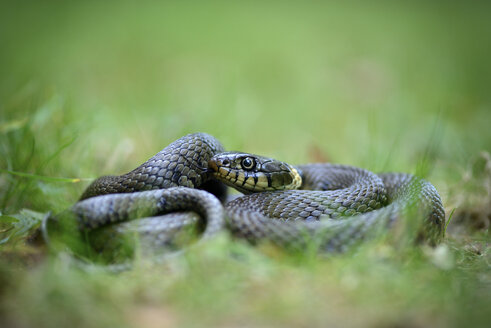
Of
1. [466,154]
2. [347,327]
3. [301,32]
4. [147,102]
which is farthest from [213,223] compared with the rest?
[301,32]

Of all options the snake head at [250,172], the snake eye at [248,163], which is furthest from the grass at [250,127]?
the snake eye at [248,163]

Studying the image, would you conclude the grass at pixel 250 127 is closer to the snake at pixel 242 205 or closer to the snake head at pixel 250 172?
the snake at pixel 242 205

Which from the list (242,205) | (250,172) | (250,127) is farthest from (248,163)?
(250,127)

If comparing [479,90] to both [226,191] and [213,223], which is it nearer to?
[226,191]

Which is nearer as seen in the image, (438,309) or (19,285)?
(438,309)

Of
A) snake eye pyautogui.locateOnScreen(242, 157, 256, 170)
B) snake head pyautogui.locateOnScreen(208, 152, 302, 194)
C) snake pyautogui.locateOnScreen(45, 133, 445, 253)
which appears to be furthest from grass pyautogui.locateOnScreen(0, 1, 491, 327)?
snake eye pyautogui.locateOnScreen(242, 157, 256, 170)

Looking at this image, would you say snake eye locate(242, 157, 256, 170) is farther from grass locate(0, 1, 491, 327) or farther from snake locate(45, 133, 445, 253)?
grass locate(0, 1, 491, 327)

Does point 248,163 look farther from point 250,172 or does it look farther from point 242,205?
point 242,205
